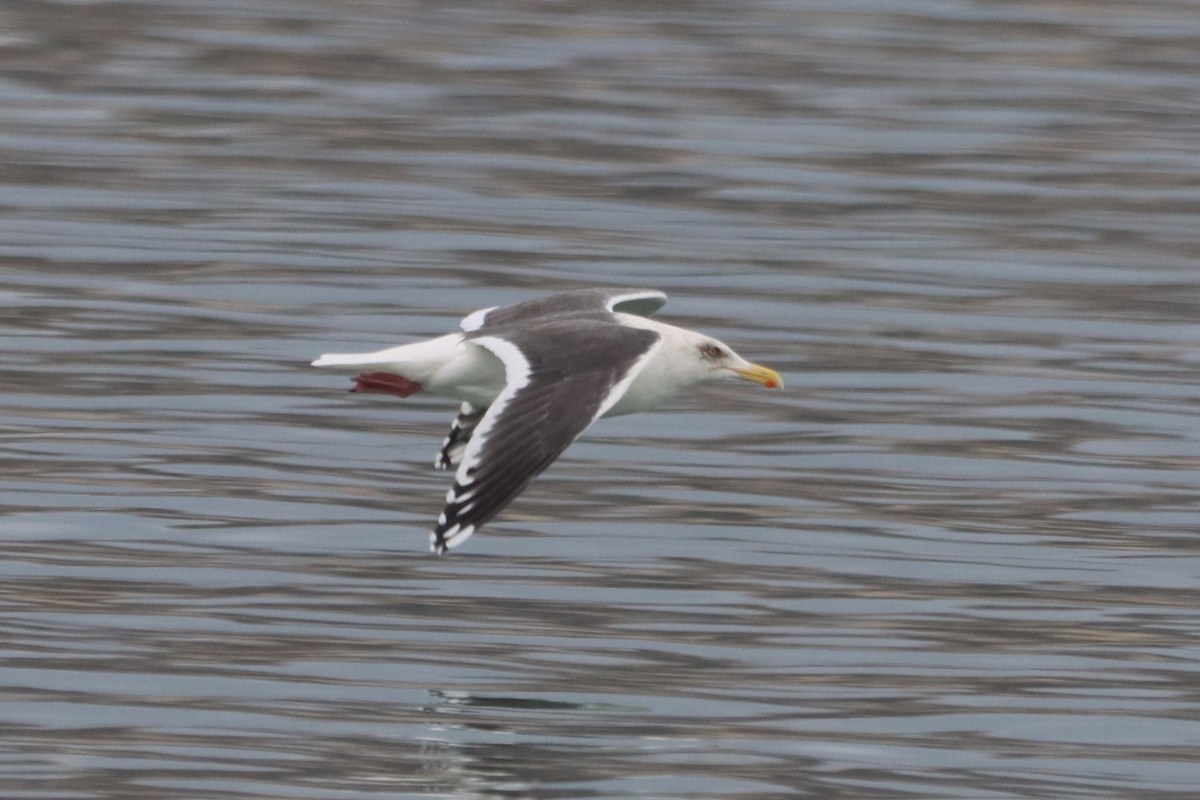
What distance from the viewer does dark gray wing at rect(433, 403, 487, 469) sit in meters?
12.5

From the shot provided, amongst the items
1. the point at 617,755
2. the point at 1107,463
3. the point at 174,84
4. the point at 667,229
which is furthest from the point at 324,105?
the point at 617,755

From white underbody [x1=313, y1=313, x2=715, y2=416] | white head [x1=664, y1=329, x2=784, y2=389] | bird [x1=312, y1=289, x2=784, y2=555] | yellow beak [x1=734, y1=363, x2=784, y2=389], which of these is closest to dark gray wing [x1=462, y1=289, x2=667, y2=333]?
bird [x1=312, y1=289, x2=784, y2=555]

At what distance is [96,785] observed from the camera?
9594 mm

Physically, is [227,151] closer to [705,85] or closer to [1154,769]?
[705,85]

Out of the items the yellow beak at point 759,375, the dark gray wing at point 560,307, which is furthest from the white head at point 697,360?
the dark gray wing at point 560,307

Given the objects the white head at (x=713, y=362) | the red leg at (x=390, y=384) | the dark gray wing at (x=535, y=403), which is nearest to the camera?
the dark gray wing at (x=535, y=403)

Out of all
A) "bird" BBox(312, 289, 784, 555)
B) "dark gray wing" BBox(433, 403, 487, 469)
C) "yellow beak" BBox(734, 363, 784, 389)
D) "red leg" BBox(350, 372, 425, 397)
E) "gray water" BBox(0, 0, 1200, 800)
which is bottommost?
"gray water" BBox(0, 0, 1200, 800)

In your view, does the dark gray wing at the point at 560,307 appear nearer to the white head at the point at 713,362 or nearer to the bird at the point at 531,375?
the bird at the point at 531,375

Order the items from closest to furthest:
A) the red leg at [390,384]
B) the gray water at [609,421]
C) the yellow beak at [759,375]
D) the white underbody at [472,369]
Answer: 1. the gray water at [609,421]
2. the white underbody at [472,369]
3. the red leg at [390,384]
4. the yellow beak at [759,375]

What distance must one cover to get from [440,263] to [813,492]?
17.7 feet

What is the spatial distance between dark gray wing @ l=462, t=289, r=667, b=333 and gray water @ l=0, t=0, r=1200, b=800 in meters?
1.11

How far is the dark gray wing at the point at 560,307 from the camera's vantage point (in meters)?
12.2

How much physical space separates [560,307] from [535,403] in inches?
73.9

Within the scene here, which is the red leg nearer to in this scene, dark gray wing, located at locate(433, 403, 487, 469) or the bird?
the bird
